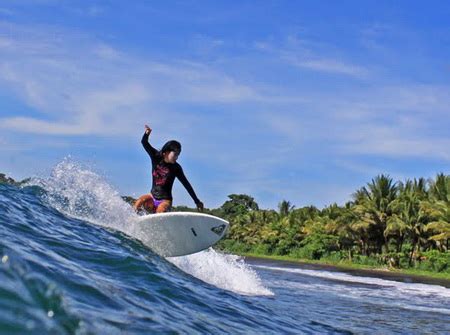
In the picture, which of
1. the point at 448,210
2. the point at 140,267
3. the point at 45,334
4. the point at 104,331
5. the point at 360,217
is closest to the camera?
the point at 45,334

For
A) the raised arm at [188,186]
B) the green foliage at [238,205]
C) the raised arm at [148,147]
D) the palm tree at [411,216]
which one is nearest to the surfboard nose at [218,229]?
the raised arm at [188,186]

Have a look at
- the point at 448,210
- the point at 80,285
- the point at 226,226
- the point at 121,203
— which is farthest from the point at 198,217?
the point at 448,210

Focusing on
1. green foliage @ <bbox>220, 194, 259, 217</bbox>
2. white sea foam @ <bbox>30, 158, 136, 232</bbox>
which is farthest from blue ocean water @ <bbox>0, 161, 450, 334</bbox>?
green foliage @ <bbox>220, 194, 259, 217</bbox>

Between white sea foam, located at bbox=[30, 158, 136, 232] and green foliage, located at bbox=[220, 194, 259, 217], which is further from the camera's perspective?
green foliage, located at bbox=[220, 194, 259, 217]

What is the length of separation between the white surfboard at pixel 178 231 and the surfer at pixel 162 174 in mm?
400

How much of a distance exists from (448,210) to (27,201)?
3733 cm

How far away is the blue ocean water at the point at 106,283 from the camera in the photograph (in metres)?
4.16

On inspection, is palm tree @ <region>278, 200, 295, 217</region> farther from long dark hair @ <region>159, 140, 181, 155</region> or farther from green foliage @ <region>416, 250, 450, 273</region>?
long dark hair @ <region>159, 140, 181, 155</region>

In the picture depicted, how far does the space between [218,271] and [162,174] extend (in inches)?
83.7

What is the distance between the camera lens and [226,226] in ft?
→ 31.4

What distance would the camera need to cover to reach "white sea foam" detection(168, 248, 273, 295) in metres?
9.90

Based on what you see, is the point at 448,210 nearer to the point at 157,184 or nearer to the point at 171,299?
the point at 157,184

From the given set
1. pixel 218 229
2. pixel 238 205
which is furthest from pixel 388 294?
pixel 238 205

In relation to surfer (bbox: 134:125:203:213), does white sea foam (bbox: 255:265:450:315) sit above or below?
below
